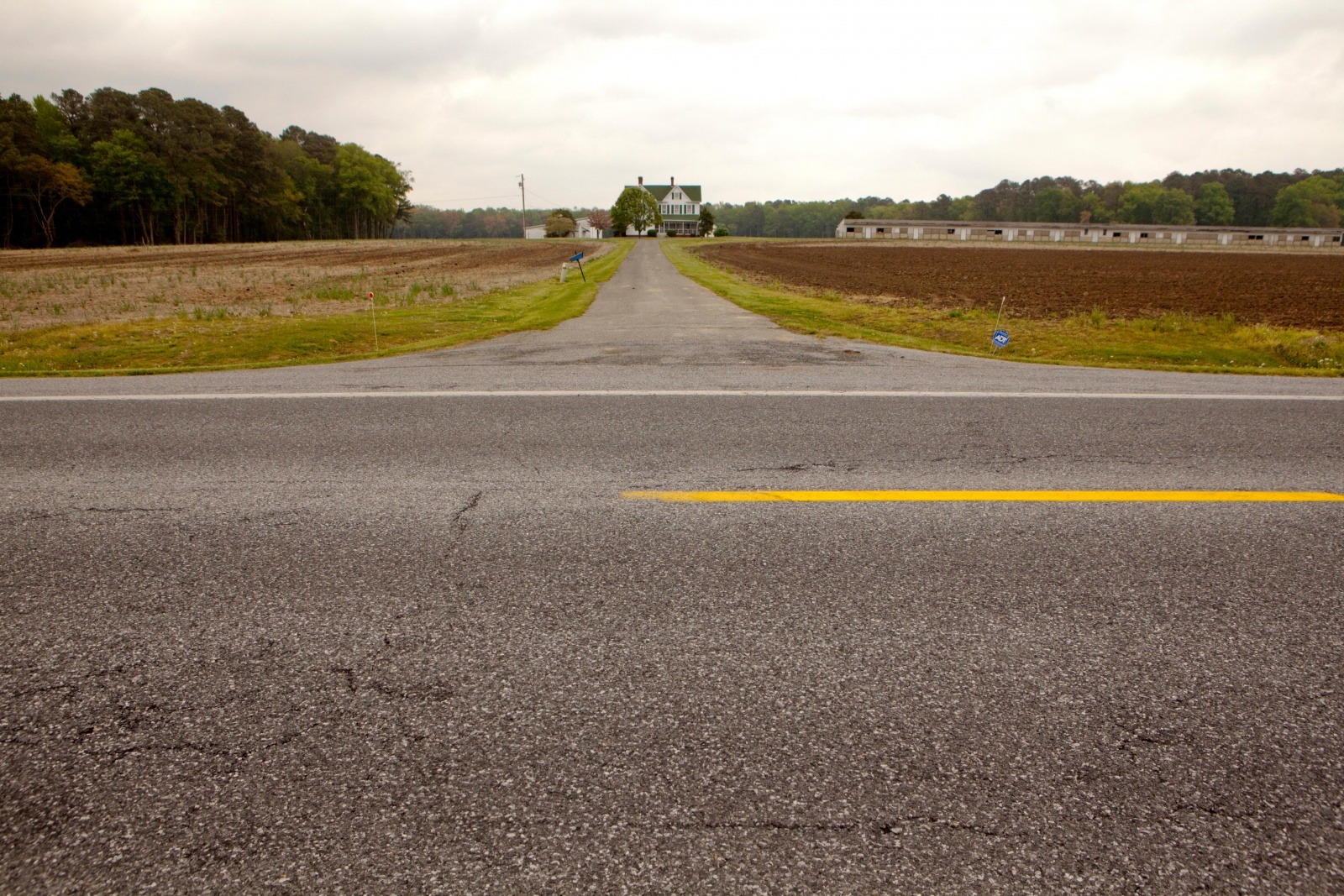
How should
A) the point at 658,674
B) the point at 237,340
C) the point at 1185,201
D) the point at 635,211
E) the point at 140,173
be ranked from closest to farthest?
the point at 658,674 < the point at 237,340 < the point at 140,173 < the point at 635,211 < the point at 1185,201

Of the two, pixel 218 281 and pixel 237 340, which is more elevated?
pixel 218 281

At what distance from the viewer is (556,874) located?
1761 millimetres

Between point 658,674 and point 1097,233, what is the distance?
436 ft

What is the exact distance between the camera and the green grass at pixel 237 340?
32.0ft

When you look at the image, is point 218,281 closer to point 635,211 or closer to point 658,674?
point 658,674

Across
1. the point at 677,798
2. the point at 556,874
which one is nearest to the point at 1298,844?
the point at 677,798

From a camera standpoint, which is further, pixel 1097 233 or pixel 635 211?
pixel 635 211

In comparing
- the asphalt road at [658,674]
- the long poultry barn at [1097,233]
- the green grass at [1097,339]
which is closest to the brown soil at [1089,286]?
the green grass at [1097,339]

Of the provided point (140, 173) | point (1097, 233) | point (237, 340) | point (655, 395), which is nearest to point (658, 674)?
point (655, 395)

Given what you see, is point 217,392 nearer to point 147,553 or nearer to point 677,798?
point 147,553

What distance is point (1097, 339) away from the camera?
43.7 feet

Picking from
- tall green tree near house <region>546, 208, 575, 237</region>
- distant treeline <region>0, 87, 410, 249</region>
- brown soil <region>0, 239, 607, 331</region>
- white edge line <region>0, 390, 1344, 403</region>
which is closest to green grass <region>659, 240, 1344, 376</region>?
white edge line <region>0, 390, 1344, 403</region>

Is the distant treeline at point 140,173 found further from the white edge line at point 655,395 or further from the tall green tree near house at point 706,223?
the white edge line at point 655,395

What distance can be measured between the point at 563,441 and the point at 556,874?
12.5 ft
